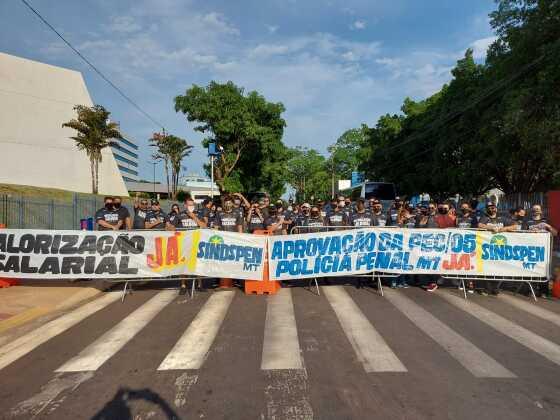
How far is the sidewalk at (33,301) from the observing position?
6.77m

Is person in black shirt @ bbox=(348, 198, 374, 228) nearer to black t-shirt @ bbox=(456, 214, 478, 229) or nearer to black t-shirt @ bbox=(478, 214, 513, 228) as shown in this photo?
black t-shirt @ bbox=(456, 214, 478, 229)

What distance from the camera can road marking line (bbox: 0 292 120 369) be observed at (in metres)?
5.25

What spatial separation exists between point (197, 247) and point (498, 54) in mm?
22211

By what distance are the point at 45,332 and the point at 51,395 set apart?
8.10ft

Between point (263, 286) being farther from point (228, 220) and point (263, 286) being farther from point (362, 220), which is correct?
point (362, 220)

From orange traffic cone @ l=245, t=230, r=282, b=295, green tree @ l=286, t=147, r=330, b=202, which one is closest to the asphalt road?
orange traffic cone @ l=245, t=230, r=282, b=295

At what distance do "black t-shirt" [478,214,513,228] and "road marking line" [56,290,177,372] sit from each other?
7055mm

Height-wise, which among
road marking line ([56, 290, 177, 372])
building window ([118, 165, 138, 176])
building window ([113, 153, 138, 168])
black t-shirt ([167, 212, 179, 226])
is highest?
building window ([113, 153, 138, 168])

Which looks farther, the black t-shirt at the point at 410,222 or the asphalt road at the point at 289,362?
the black t-shirt at the point at 410,222

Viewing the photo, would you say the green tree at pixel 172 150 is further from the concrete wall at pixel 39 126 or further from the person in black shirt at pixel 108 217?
the person in black shirt at pixel 108 217

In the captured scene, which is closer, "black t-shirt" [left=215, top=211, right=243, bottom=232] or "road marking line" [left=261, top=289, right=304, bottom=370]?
"road marking line" [left=261, top=289, right=304, bottom=370]

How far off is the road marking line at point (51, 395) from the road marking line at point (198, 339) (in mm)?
856

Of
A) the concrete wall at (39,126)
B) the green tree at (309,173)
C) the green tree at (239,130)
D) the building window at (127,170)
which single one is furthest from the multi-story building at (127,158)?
the green tree at (239,130)

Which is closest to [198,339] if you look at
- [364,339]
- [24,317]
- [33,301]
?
[364,339]
